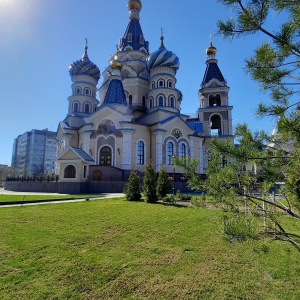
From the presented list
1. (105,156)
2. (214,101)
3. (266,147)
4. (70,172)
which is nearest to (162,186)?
(266,147)

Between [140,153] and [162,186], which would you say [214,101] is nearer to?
[140,153]

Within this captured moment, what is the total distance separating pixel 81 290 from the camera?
3795mm

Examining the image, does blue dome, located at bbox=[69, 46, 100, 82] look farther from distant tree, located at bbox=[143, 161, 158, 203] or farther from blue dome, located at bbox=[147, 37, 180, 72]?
distant tree, located at bbox=[143, 161, 158, 203]

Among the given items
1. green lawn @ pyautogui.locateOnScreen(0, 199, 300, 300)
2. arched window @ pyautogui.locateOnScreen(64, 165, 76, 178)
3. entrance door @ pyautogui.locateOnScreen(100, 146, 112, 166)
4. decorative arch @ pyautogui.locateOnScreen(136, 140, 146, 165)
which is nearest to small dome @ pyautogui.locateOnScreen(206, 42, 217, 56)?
decorative arch @ pyautogui.locateOnScreen(136, 140, 146, 165)

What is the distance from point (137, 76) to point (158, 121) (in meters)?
8.85

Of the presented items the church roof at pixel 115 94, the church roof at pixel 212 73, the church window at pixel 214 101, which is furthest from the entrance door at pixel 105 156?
the church roof at pixel 212 73

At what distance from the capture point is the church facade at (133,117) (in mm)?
26844

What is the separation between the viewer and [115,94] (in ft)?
98.5

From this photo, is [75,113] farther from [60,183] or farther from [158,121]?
[60,183]

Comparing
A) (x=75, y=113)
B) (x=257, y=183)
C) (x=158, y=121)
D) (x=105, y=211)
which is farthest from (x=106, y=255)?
(x=75, y=113)

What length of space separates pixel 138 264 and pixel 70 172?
65.2 ft

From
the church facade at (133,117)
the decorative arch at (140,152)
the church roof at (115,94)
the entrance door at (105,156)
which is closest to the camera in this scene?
the church facade at (133,117)

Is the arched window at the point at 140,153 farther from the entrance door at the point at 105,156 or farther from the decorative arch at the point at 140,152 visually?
the entrance door at the point at 105,156

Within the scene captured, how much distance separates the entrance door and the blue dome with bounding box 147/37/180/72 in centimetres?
1300
